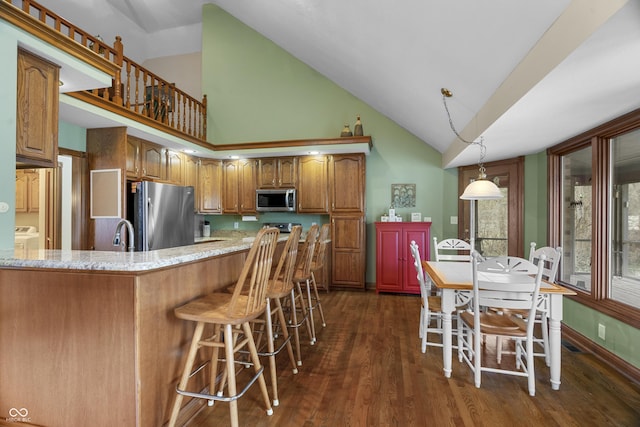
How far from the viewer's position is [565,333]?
315 centimetres

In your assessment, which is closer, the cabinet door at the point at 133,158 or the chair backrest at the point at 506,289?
the chair backrest at the point at 506,289

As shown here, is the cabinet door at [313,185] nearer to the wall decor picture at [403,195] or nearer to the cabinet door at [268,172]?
the cabinet door at [268,172]

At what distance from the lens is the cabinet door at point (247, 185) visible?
513 cm

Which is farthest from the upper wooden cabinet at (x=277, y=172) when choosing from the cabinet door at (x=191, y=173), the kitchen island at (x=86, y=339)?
the kitchen island at (x=86, y=339)

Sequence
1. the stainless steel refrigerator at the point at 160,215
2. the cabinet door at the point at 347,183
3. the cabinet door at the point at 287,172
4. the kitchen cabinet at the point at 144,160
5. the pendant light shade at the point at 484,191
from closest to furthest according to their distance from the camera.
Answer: the pendant light shade at the point at 484,191
the stainless steel refrigerator at the point at 160,215
the kitchen cabinet at the point at 144,160
the cabinet door at the point at 347,183
the cabinet door at the point at 287,172

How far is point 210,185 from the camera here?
5.23 m

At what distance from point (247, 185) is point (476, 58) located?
12.8 feet

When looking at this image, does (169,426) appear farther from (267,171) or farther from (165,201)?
(267,171)

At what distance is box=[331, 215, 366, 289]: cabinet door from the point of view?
477 cm

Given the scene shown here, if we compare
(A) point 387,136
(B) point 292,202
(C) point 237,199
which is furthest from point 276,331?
(A) point 387,136

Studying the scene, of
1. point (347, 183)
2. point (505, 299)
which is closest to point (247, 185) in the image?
point (347, 183)

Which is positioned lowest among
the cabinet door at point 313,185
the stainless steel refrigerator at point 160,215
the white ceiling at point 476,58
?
the stainless steel refrigerator at point 160,215

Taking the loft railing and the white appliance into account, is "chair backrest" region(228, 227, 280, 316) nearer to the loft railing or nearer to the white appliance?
the loft railing

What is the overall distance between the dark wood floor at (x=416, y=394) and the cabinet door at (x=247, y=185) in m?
2.93
